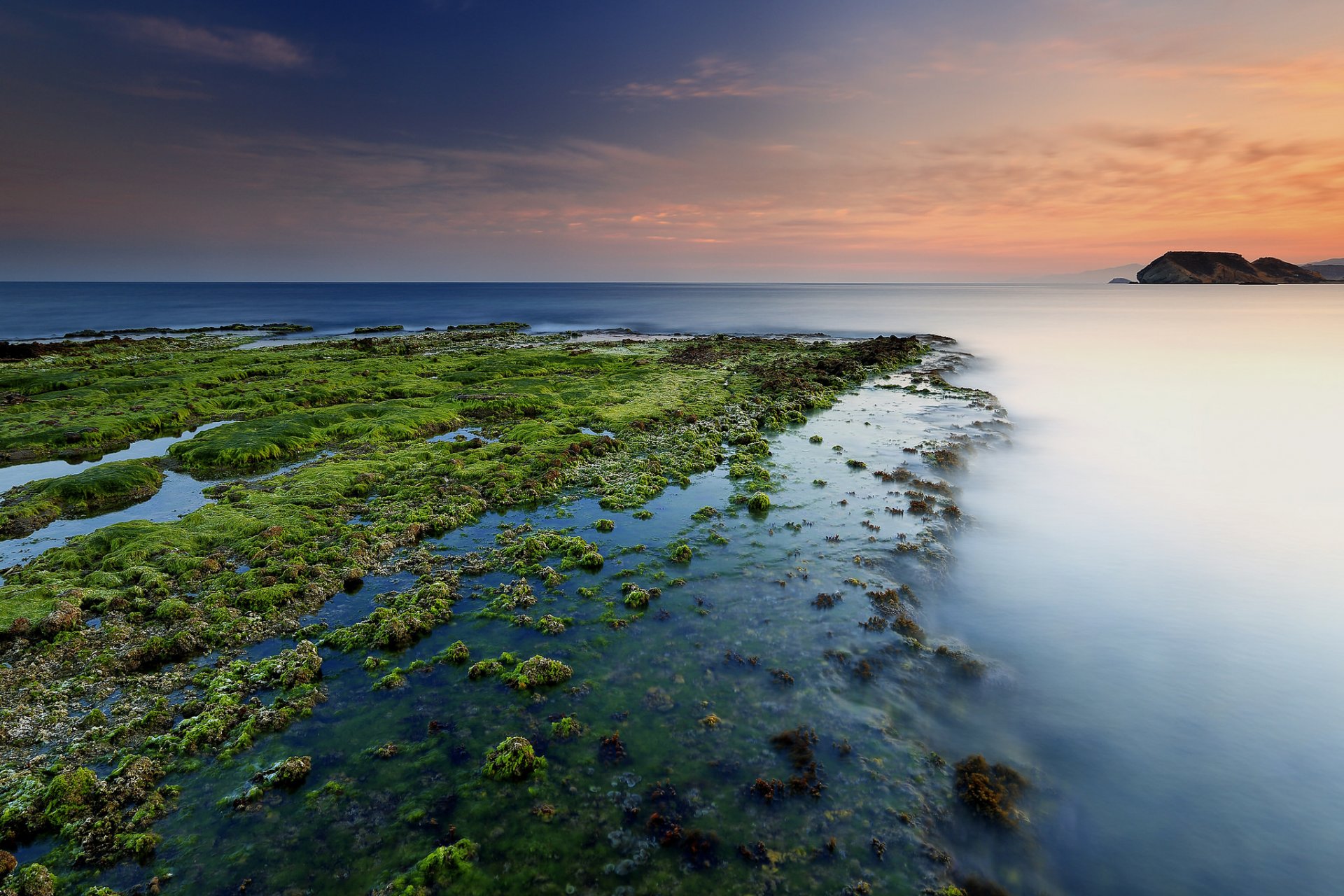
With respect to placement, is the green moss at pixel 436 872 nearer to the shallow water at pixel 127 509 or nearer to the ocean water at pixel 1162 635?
the ocean water at pixel 1162 635

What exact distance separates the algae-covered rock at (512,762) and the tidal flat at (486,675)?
0.18 ft

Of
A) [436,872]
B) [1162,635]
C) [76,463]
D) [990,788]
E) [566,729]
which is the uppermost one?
[76,463]

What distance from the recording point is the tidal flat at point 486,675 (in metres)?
8.44

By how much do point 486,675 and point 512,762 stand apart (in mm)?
2950

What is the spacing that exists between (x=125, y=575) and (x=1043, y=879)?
2176 centimetres

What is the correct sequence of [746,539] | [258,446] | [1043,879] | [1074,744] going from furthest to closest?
[258,446]
[746,539]
[1074,744]
[1043,879]

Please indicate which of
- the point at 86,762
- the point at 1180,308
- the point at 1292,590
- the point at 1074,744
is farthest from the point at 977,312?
the point at 86,762

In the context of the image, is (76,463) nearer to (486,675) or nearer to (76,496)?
(76,496)

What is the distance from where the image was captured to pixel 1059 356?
68.1 metres

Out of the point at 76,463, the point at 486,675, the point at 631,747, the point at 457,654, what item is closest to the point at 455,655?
the point at 457,654

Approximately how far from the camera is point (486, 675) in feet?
40.5

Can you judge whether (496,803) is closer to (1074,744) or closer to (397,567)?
(397,567)

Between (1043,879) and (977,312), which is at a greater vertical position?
(977,312)

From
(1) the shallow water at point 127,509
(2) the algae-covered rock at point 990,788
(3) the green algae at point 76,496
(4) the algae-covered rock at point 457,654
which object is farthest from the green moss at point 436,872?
(3) the green algae at point 76,496
